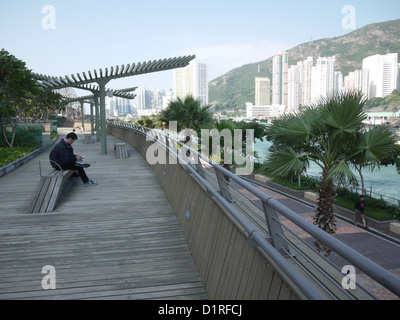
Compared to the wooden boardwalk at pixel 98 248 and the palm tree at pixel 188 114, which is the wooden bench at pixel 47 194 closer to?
the wooden boardwalk at pixel 98 248

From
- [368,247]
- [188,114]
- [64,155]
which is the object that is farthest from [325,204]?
[188,114]

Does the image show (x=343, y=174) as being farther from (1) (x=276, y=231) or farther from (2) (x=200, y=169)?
(1) (x=276, y=231)

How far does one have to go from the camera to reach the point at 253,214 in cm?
340

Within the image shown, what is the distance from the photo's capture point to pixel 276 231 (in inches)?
102

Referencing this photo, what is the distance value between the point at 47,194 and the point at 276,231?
6.27 m

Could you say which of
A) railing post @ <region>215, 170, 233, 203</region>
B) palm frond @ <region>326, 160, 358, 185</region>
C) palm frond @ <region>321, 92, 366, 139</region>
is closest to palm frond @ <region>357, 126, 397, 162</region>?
palm frond @ <region>321, 92, 366, 139</region>

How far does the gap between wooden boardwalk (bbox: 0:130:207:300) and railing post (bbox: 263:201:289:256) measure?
5.28 ft

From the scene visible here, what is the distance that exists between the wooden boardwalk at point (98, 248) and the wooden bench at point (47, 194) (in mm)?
217

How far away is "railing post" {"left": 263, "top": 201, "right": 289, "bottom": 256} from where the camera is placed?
2.56 meters

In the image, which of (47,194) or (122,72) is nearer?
(47,194)

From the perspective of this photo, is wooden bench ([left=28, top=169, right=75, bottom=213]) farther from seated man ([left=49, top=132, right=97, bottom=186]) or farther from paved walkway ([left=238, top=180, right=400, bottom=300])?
paved walkway ([left=238, top=180, right=400, bottom=300])

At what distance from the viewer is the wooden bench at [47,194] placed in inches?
279
